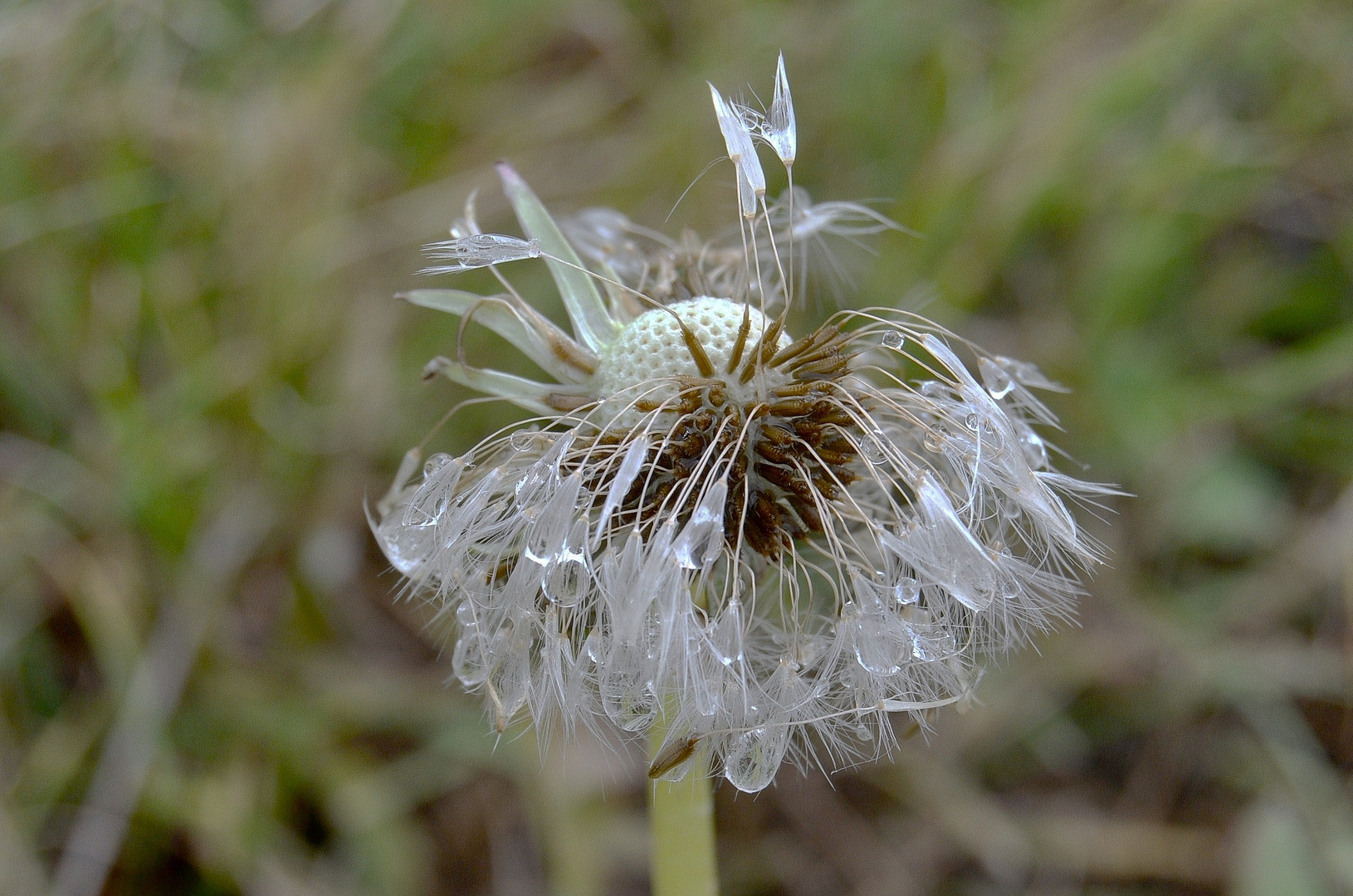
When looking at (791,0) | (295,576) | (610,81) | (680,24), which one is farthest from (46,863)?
(791,0)

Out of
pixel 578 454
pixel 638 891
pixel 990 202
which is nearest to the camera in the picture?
pixel 578 454

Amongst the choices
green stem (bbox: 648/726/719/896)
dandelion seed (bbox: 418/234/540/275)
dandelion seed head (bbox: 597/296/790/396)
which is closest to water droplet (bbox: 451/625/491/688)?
green stem (bbox: 648/726/719/896)

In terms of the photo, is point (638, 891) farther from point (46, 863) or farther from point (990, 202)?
point (990, 202)

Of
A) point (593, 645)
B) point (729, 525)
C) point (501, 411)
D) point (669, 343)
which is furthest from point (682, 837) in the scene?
point (501, 411)

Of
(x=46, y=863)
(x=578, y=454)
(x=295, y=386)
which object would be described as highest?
(x=578, y=454)

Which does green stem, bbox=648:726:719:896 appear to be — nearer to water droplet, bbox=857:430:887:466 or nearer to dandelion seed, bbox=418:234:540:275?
water droplet, bbox=857:430:887:466

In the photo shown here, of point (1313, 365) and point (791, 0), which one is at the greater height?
point (791, 0)

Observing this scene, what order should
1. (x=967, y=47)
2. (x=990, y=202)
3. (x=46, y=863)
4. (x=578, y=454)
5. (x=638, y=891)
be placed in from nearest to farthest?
(x=578, y=454) < (x=46, y=863) < (x=638, y=891) < (x=990, y=202) < (x=967, y=47)

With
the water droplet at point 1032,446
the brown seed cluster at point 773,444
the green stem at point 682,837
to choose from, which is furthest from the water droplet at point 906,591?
the green stem at point 682,837
